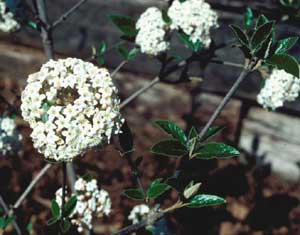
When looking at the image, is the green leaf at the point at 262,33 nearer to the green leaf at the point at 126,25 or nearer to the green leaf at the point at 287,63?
the green leaf at the point at 287,63

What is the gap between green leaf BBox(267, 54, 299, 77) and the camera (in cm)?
121

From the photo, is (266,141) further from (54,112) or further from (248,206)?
(54,112)

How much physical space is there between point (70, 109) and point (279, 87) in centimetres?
95

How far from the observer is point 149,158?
3244 millimetres

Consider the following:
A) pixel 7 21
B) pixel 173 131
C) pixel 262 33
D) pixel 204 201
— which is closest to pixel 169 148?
pixel 173 131

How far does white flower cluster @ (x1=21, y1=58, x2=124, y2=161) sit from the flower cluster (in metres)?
0.77

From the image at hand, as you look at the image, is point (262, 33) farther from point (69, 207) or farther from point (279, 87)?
point (69, 207)

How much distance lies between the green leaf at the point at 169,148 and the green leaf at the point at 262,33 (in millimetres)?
357

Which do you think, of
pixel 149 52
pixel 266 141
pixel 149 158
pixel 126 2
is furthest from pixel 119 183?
pixel 149 52

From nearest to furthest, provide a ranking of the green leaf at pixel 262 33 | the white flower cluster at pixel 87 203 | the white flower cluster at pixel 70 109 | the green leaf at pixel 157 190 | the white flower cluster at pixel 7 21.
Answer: the white flower cluster at pixel 70 109 → the green leaf at pixel 262 33 → the green leaf at pixel 157 190 → the white flower cluster at pixel 87 203 → the white flower cluster at pixel 7 21

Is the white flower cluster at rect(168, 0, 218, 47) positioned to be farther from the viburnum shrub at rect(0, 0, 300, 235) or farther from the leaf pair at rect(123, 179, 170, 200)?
the leaf pair at rect(123, 179, 170, 200)

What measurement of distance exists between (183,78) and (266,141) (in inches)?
55.7

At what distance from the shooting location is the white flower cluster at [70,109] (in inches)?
44.7

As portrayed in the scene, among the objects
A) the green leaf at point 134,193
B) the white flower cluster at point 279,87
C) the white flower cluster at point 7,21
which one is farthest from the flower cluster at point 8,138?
the white flower cluster at point 279,87
